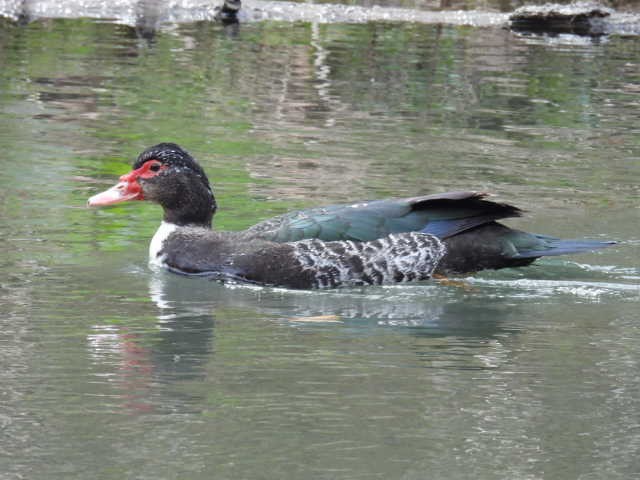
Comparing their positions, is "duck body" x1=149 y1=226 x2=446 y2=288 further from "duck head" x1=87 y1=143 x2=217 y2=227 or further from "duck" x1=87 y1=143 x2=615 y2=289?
"duck head" x1=87 y1=143 x2=217 y2=227

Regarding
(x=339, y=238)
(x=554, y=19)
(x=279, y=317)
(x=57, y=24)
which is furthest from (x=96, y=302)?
(x=554, y=19)

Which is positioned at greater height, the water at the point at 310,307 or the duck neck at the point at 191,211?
the duck neck at the point at 191,211

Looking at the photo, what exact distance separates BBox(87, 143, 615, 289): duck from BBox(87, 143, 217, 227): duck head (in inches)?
6.1

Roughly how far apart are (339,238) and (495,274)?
1205 mm

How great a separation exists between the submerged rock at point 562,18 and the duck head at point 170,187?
A: 16.1 metres

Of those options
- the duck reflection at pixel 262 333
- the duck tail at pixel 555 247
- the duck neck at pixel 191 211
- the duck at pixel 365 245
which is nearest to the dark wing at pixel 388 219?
the duck at pixel 365 245

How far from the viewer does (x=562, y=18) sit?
25.5 meters

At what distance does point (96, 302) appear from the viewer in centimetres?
870

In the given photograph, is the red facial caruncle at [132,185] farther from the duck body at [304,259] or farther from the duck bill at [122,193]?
the duck body at [304,259]

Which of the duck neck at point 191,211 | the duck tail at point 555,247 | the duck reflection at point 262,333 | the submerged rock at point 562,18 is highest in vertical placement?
the submerged rock at point 562,18

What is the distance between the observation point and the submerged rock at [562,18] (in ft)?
83.1

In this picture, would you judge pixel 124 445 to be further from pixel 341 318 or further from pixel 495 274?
pixel 495 274

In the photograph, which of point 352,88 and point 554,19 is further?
point 554,19

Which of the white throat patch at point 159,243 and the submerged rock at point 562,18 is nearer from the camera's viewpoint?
the white throat patch at point 159,243
